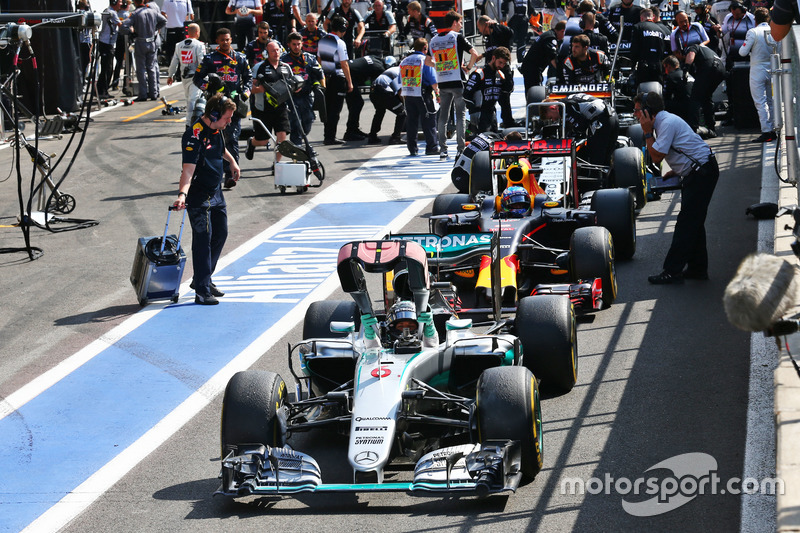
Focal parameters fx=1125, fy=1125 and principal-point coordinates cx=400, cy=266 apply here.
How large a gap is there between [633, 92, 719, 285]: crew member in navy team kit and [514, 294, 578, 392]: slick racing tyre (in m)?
3.28

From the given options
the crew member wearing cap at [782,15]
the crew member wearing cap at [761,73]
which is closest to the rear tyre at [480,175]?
the crew member wearing cap at [782,15]

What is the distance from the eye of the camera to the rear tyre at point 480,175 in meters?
13.5

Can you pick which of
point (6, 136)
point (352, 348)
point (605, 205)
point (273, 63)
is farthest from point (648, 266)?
point (6, 136)

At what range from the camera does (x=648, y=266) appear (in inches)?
483

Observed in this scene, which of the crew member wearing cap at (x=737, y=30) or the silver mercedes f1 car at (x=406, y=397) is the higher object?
the crew member wearing cap at (x=737, y=30)

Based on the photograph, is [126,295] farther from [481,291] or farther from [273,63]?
[273,63]

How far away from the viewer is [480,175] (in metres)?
13.5

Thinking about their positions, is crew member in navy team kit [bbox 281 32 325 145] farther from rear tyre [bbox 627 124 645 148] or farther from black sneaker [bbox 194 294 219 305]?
black sneaker [bbox 194 294 219 305]

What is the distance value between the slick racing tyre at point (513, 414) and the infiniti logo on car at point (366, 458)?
2.24 feet

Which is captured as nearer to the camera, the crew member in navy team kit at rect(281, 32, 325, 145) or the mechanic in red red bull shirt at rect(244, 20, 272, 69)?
the crew member in navy team kit at rect(281, 32, 325, 145)

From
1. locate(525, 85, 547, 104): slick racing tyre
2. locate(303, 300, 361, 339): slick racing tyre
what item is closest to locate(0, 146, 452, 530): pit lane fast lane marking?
locate(303, 300, 361, 339): slick racing tyre

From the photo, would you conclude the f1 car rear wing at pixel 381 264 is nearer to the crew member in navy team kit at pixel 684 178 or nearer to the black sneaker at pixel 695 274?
the crew member in navy team kit at pixel 684 178

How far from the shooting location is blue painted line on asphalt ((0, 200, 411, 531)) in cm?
774

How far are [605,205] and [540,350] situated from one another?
413cm
